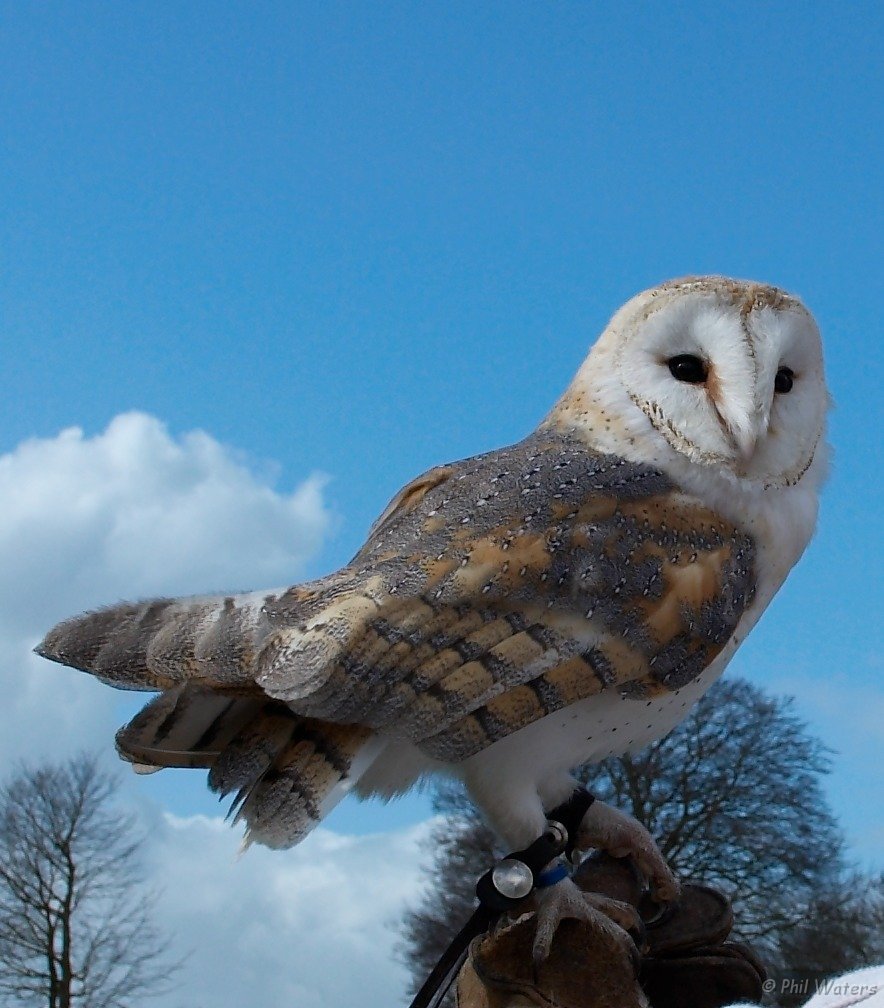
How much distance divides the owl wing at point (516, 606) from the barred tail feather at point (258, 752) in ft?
0.31

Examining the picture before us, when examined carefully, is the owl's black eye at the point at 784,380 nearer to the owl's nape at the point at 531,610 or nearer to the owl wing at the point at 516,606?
the owl's nape at the point at 531,610

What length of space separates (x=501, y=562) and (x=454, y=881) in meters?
3.36

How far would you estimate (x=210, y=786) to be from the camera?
1845 millimetres

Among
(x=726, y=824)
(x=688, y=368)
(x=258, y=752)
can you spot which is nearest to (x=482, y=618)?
(x=258, y=752)

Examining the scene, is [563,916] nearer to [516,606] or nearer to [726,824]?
[516,606]

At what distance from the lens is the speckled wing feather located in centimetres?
177

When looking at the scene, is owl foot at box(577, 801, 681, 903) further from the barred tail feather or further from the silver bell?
the barred tail feather

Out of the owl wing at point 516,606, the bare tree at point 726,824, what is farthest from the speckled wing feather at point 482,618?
the bare tree at point 726,824

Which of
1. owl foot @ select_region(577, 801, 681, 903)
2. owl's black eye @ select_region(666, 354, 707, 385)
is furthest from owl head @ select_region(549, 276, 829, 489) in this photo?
owl foot @ select_region(577, 801, 681, 903)

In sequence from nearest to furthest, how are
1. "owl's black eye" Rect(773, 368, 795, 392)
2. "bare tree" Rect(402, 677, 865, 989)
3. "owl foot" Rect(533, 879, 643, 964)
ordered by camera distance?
"owl foot" Rect(533, 879, 643, 964), "owl's black eye" Rect(773, 368, 795, 392), "bare tree" Rect(402, 677, 865, 989)

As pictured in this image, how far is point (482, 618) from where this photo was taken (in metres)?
1.83

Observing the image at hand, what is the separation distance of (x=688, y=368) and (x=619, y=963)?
103 cm

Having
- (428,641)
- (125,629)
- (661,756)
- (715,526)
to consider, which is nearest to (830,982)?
(428,641)

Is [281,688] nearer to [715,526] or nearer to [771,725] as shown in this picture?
[715,526]
